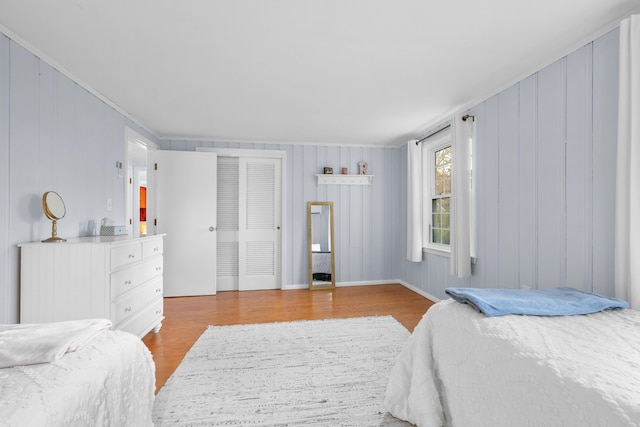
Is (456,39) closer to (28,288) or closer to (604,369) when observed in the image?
(604,369)

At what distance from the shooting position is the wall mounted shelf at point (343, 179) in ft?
15.8

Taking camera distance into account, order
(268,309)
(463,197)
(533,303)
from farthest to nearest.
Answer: (268,309)
(463,197)
(533,303)

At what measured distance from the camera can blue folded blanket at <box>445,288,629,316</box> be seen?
1.48 metres

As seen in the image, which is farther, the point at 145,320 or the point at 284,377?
the point at 145,320

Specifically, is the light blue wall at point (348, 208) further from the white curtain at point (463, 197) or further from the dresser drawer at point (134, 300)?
the dresser drawer at point (134, 300)

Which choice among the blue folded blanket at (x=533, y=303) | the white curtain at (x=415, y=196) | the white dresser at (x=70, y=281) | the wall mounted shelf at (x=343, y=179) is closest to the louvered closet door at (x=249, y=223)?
the wall mounted shelf at (x=343, y=179)

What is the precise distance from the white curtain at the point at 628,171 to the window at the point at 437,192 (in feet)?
6.71

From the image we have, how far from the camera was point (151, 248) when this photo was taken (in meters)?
2.86

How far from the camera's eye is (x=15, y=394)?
0.89m

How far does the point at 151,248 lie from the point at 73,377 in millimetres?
1992

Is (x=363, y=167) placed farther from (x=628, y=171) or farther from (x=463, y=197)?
(x=628, y=171)

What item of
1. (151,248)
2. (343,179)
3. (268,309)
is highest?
(343,179)

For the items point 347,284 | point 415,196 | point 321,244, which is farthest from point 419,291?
point 321,244

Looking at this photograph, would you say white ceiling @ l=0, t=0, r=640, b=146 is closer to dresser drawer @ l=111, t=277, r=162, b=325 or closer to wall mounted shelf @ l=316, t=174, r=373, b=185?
wall mounted shelf @ l=316, t=174, r=373, b=185
